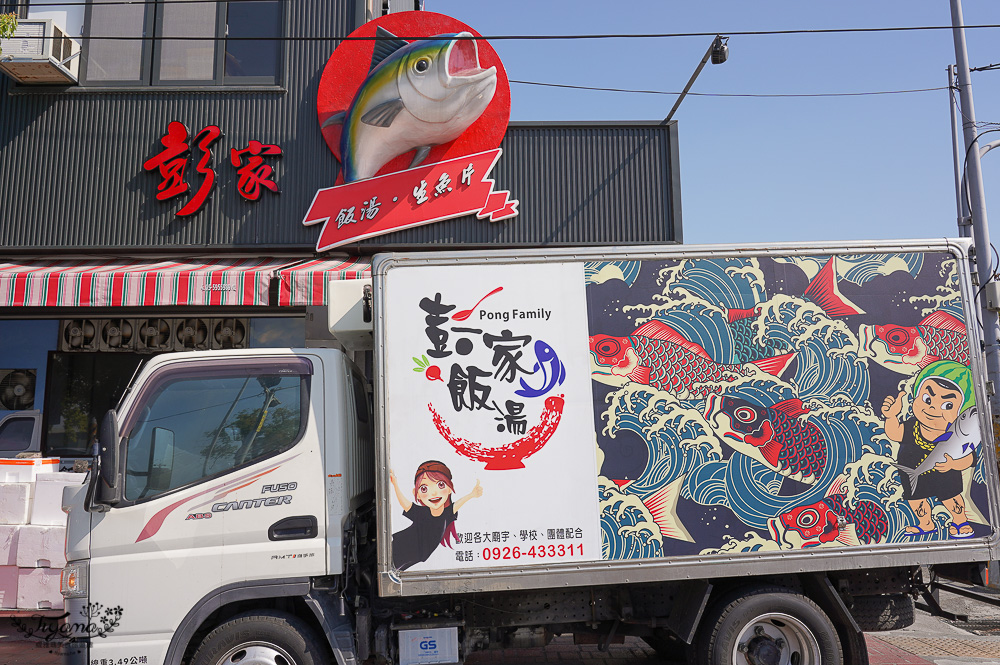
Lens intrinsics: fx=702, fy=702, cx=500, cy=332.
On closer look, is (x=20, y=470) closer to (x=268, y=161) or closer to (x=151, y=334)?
(x=151, y=334)

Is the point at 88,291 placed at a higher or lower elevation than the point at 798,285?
higher

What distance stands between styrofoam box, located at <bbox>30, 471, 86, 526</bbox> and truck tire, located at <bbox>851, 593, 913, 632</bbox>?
696 centimetres

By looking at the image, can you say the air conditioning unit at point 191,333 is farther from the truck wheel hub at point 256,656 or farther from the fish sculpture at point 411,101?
the truck wheel hub at point 256,656

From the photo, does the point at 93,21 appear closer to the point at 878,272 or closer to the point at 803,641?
the point at 878,272

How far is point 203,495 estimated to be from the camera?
178 inches

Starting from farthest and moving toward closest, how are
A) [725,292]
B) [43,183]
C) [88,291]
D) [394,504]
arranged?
[43,183]
[88,291]
[725,292]
[394,504]

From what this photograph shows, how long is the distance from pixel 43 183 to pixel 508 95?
284 inches

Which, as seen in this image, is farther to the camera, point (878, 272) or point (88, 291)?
point (88, 291)

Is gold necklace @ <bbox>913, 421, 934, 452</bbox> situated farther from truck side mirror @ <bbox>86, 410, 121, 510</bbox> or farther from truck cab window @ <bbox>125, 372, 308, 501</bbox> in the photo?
truck side mirror @ <bbox>86, 410, 121, 510</bbox>

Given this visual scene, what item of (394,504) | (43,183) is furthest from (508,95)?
(394,504)

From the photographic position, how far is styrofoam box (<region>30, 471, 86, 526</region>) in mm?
6734

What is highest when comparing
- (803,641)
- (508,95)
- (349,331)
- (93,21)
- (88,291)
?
(93,21)

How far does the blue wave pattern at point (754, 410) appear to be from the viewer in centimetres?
462

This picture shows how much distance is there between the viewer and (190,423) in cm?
464
